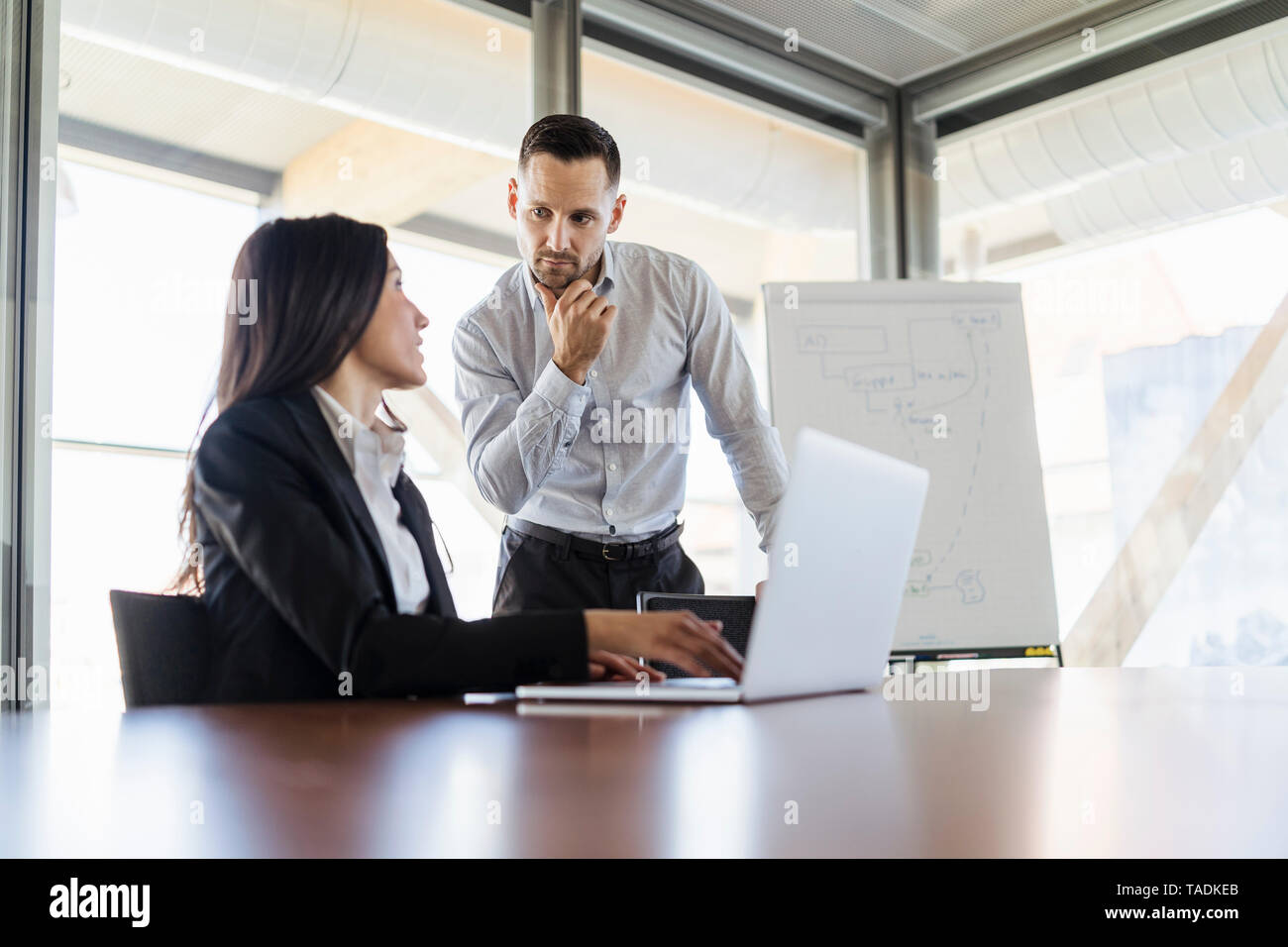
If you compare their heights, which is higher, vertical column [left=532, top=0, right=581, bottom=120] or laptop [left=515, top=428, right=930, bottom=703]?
vertical column [left=532, top=0, right=581, bottom=120]

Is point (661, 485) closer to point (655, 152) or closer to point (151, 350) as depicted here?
point (151, 350)

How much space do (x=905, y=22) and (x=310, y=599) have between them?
141 inches

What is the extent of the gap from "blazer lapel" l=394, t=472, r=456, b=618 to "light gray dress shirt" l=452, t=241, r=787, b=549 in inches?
23.6

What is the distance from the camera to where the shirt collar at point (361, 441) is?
1560 millimetres

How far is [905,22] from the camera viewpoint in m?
4.11

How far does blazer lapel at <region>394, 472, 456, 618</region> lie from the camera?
1.62 metres

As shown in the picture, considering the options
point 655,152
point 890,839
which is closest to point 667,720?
point 890,839

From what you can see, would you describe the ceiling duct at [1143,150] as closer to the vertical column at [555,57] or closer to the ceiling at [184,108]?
the vertical column at [555,57]

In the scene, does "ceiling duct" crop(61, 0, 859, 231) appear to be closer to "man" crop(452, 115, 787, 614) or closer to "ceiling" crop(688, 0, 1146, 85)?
"ceiling" crop(688, 0, 1146, 85)

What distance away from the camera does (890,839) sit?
0.53 meters

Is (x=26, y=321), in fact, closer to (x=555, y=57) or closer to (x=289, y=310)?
(x=289, y=310)

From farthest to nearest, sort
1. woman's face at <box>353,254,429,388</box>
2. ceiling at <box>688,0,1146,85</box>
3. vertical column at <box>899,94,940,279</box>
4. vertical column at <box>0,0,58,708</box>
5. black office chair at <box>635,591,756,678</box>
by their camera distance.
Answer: vertical column at <box>899,94,940,279</box>
ceiling at <box>688,0,1146,85</box>
vertical column at <box>0,0,58,708</box>
black office chair at <box>635,591,756,678</box>
woman's face at <box>353,254,429,388</box>

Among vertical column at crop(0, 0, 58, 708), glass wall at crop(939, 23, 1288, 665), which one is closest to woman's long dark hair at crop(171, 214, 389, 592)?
vertical column at crop(0, 0, 58, 708)

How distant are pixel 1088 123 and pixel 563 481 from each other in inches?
113
